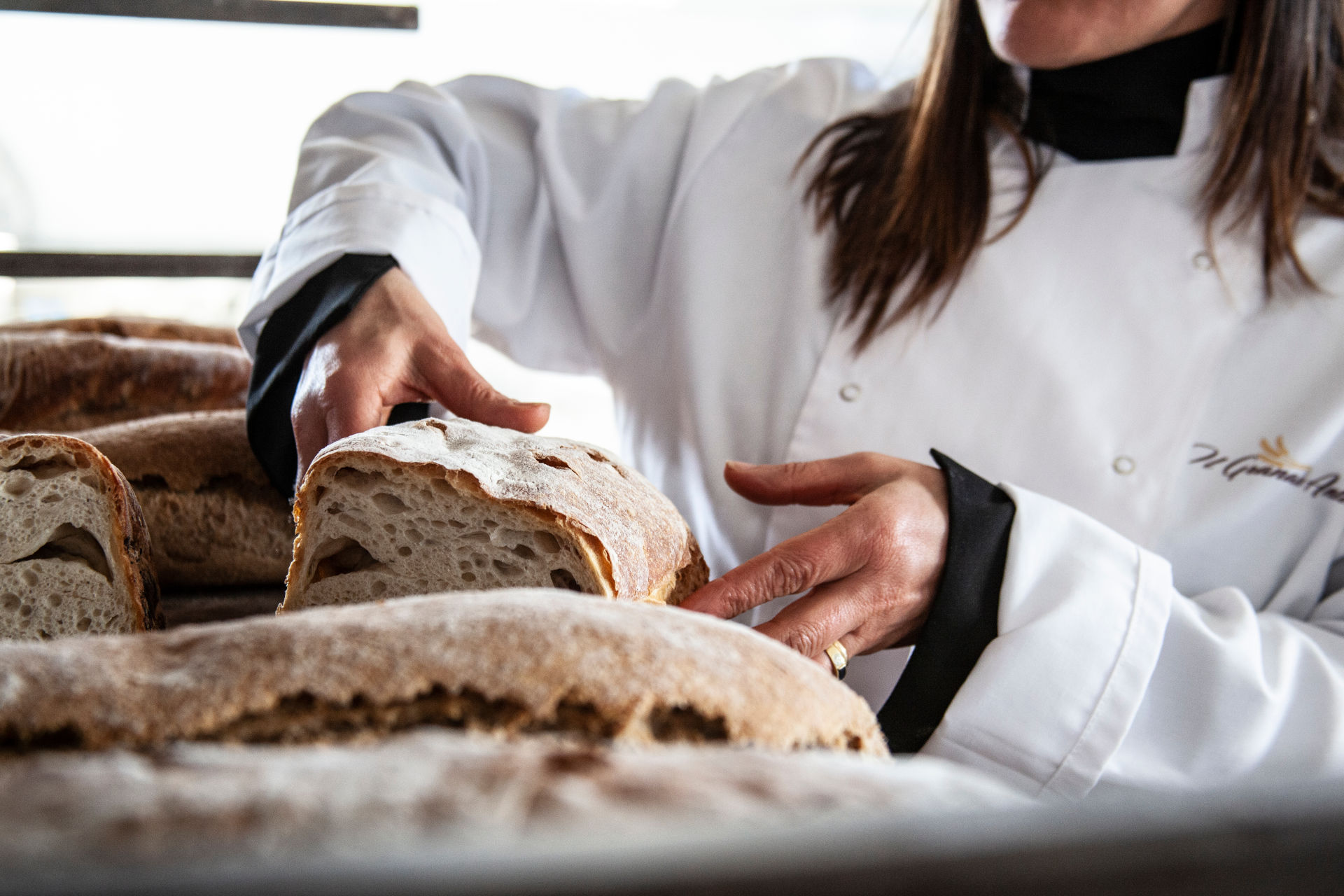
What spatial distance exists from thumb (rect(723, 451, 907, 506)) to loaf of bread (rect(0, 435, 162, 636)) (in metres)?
0.50

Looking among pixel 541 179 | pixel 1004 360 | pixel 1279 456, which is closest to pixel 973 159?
pixel 1004 360

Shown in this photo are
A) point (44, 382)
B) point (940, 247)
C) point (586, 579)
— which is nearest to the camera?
point (586, 579)

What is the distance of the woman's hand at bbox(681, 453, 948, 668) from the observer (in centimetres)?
75

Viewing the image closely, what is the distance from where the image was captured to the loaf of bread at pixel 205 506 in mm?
1024

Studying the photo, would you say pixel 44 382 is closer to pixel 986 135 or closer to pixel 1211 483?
pixel 986 135

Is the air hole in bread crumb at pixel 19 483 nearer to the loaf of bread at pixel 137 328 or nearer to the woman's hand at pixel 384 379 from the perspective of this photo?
the woman's hand at pixel 384 379

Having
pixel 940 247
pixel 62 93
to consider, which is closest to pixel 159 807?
pixel 940 247

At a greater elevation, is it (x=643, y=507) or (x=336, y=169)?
(x=336, y=169)

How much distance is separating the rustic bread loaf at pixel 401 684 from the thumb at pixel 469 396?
1.39 ft

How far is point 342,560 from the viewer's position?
0.76m

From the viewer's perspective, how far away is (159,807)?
28 centimetres

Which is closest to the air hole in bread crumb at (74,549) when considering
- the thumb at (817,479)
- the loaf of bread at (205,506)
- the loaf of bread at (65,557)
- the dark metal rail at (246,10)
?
the loaf of bread at (65,557)

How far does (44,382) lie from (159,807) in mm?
1282

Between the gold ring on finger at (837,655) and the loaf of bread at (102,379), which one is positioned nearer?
the gold ring on finger at (837,655)
